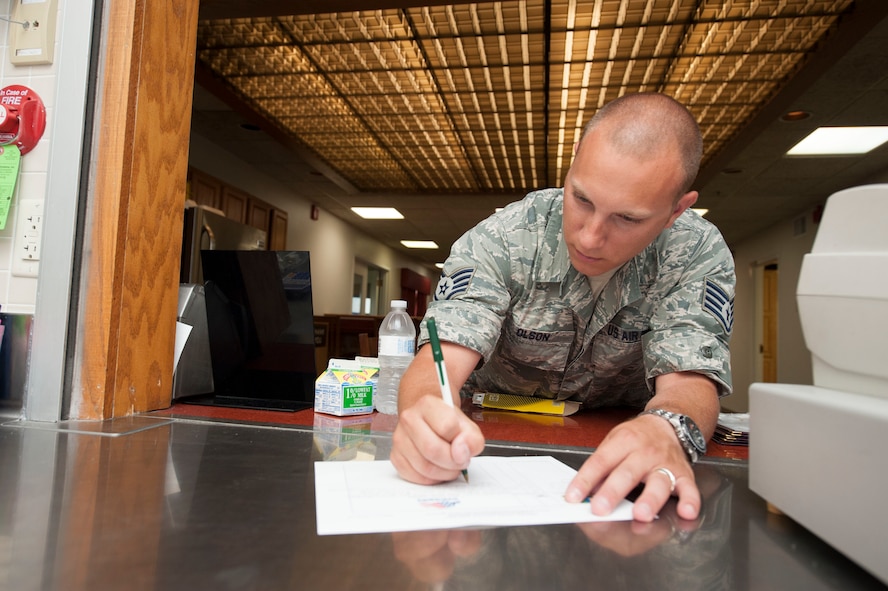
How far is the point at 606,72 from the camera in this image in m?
4.02

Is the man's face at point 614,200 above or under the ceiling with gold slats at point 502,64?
under

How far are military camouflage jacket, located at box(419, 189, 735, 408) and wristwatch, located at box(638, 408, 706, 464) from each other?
0.82 feet

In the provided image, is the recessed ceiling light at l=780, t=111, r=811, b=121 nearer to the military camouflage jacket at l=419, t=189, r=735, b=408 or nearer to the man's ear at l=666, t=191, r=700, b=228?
the military camouflage jacket at l=419, t=189, r=735, b=408

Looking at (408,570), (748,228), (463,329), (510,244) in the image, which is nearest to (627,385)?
(510,244)

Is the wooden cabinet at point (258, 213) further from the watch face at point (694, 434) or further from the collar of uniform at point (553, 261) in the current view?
the watch face at point (694, 434)

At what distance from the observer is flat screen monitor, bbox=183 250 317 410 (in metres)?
1.44

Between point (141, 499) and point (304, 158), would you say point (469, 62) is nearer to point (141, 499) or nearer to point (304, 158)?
→ point (304, 158)

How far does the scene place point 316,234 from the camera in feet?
26.7

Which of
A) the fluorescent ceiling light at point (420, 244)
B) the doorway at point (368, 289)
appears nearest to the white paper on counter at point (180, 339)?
the doorway at point (368, 289)

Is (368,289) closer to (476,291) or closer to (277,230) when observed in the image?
(277,230)

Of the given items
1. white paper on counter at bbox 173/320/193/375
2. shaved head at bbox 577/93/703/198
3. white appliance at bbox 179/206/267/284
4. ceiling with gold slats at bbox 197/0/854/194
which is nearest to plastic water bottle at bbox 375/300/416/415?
white paper on counter at bbox 173/320/193/375

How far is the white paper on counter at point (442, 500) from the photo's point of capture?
0.60m

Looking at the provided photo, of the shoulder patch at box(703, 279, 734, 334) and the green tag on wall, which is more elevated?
the green tag on wall

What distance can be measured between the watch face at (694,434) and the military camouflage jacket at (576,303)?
247 millimetres
